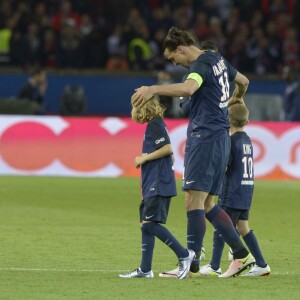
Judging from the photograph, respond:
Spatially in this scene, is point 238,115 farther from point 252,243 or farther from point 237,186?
point 252,243

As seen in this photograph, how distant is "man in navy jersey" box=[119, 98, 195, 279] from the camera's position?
8875 mm

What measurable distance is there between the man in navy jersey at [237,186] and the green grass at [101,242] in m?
0.36

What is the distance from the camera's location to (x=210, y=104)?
8930mm

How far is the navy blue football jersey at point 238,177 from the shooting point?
9.48 metres

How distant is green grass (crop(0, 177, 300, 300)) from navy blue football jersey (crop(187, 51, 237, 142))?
1.21 m

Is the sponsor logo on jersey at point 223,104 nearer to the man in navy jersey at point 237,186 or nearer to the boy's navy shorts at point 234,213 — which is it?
the man in navy jersey at point 237,186

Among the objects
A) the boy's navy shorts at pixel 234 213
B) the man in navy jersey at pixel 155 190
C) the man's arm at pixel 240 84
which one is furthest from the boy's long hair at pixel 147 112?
the boy's navy shorts at pixel 234 213

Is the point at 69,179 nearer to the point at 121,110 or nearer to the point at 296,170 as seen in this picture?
the point at 296,170

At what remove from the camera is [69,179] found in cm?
1966

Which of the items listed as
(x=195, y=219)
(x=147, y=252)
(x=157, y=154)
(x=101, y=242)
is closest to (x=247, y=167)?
(x=195, y=219)

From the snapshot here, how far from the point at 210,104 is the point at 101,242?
317cm

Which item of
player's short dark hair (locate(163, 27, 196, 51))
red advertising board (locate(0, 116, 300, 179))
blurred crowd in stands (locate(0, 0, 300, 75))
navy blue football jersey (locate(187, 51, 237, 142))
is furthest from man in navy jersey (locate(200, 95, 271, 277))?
blurred crowd in stands (locate(0, 0, 300, 75))

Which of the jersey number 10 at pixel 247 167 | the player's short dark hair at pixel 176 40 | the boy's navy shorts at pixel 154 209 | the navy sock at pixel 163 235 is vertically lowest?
the navy sock at pixel 163 235

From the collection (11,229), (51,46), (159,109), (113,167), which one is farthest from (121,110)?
(159,109)
